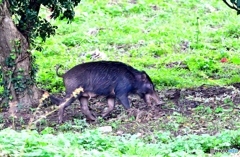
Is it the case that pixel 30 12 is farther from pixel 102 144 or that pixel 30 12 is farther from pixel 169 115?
pixel 102 144

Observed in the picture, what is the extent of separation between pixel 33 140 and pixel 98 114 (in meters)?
4.80

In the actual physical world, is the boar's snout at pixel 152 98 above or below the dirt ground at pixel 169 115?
above

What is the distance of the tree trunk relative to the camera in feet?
33.4

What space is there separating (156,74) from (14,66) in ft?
12.6

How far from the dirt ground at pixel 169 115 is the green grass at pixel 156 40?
1473 mm

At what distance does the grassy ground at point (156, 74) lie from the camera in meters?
6.86

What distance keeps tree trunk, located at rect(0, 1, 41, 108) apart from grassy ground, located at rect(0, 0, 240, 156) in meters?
0.37

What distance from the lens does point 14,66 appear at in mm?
10367

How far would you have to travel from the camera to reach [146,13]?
1977 cm

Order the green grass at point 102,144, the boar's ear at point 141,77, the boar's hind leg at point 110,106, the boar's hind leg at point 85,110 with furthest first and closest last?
1. the boar's ear at point 141,77
2. the boar's hind leg at point 110,106
3. the boar's hind leg at point 85,110
4. the green grass at point 102,144

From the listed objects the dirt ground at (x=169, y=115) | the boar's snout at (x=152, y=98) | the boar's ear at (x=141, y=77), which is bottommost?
the dirt ground at (x=169, y=115)

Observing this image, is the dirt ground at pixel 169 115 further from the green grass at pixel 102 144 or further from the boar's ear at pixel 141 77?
the green grass at pixel 102 144

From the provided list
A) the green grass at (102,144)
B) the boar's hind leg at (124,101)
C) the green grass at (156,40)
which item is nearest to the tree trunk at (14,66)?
the boar's hind leg at (124,101)

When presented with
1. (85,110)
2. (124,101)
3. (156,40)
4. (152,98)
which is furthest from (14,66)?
(156,40)
